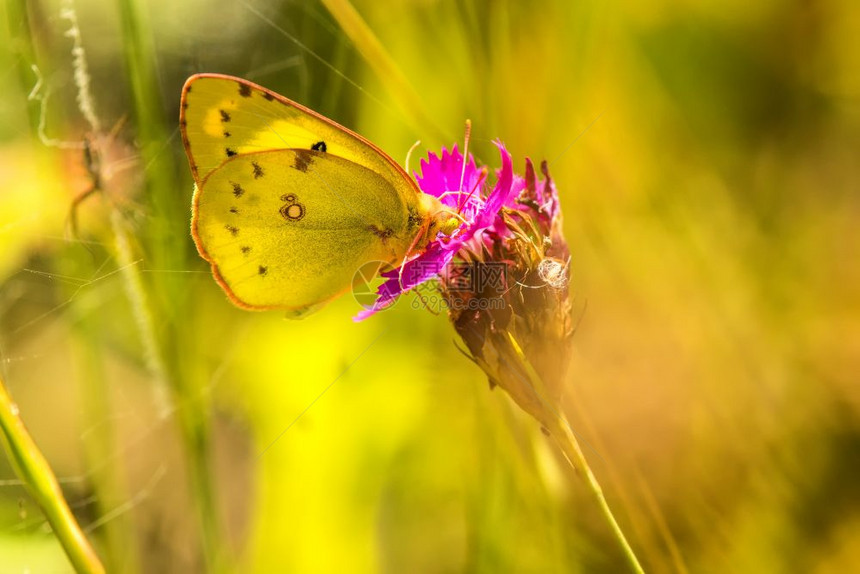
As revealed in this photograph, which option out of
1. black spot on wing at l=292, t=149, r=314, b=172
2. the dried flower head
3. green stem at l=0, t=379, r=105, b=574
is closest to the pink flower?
the dried flower head

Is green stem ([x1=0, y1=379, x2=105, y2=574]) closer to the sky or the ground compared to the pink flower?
closer to the ground

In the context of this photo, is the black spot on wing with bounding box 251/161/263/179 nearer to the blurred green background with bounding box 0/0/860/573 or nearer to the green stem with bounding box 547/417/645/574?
the blurred green background with bounding box 0/0/860/573

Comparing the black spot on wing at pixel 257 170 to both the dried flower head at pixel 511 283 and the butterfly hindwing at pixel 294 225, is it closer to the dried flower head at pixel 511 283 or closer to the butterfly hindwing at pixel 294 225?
the butterfly hindwing at pixel 294 225

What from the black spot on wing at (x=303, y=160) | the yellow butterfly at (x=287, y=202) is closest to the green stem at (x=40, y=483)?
the yellow butterfly at (x=287, y=202)

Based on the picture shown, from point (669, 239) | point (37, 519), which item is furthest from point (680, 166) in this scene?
point (37, 519)

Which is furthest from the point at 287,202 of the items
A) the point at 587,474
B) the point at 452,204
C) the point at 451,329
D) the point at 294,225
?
the point at 587,474

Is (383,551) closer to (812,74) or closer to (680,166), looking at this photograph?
(680,166)
